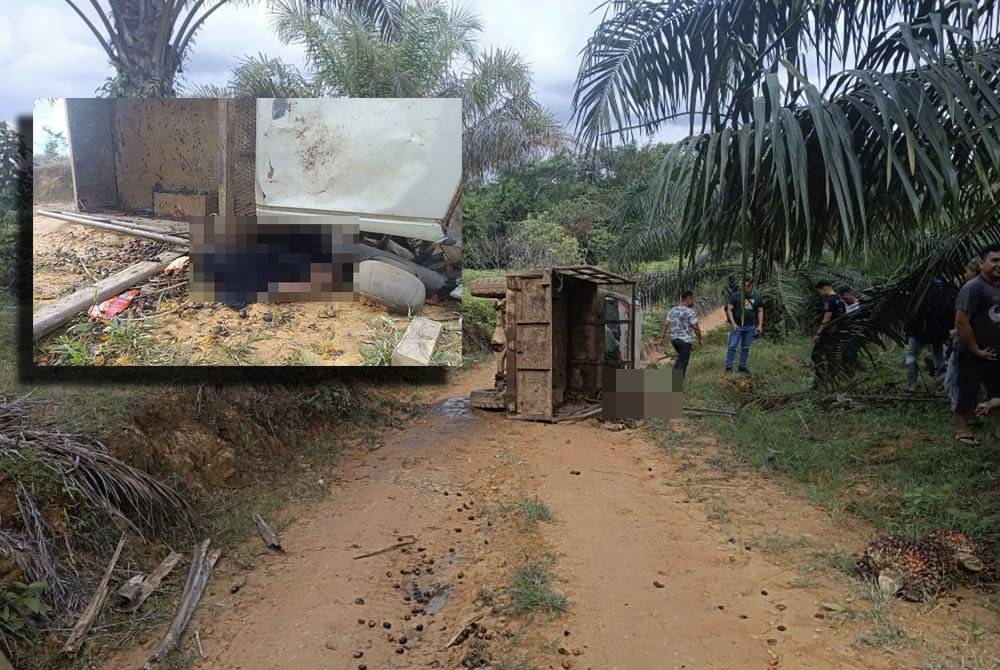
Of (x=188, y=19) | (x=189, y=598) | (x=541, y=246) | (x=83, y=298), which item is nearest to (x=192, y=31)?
(x=188, y=19)

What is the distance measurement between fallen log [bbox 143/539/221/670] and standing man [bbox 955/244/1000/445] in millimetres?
5719

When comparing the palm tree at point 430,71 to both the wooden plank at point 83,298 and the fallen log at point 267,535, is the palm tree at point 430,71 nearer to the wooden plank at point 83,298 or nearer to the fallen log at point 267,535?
the wooden plank at point 83,298

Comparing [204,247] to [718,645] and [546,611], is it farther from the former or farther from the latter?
[718,645]

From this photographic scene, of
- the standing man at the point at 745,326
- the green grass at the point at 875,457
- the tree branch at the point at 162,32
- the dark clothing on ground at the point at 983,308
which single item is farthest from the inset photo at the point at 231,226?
the standing man at the point at 745,326

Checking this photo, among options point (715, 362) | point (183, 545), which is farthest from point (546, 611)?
point (715, 362)

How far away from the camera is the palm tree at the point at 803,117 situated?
142 inches

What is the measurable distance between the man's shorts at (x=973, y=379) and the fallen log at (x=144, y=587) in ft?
19.9

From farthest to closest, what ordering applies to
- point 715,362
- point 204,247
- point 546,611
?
point 715,362 → point 204,247 → point 546,611

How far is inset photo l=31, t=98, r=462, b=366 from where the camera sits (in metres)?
6.54

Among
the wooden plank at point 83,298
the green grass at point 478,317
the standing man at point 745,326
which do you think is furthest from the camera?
the green grass at point 478,317

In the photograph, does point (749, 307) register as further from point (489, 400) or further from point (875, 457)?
point (875, 457)

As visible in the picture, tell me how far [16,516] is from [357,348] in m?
3.23

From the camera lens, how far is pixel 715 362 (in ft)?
42.8

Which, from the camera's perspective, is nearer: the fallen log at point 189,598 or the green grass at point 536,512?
the fallen log at point 189,598
